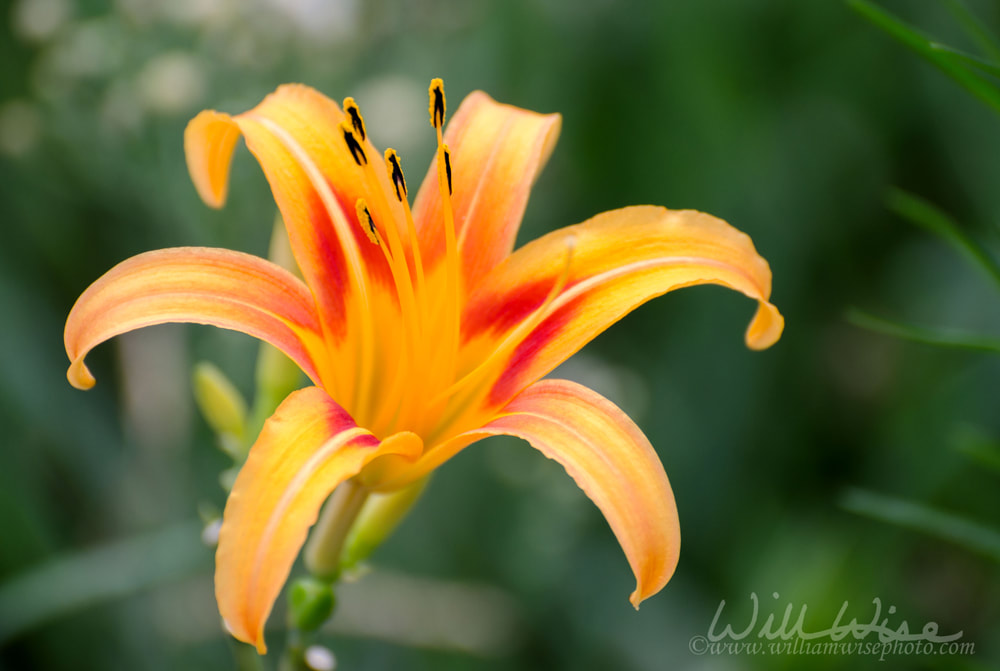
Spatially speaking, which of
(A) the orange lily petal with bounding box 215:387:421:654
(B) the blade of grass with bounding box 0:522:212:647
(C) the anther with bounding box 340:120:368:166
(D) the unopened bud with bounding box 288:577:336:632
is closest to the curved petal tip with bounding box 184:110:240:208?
(C) the anther with bounding box 340:120:368:166

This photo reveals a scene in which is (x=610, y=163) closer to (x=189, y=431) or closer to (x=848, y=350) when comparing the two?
(x=848, y=350)

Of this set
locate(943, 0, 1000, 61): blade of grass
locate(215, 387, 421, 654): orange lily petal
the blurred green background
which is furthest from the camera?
the blurred green background

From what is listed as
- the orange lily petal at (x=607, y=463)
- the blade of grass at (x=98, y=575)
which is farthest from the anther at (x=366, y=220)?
the blade of grass at (x=98, y=575)

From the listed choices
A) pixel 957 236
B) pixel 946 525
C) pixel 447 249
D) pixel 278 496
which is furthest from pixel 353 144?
pixel 946 525

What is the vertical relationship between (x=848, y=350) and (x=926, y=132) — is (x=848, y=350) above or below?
below

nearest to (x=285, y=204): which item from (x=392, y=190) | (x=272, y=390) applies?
(x=392, y=190)

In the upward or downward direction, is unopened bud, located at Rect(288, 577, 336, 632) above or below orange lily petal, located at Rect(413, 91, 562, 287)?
below

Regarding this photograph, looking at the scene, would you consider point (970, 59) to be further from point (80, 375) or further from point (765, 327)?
point (80, 375)

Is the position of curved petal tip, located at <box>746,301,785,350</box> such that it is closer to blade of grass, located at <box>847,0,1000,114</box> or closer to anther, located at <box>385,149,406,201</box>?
blade of grass, located at <box>847,0,1000,114</box>
